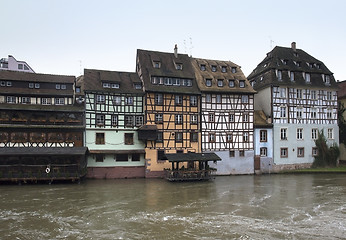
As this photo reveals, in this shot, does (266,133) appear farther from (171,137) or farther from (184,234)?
(184,234)

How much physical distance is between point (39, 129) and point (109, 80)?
808 cm

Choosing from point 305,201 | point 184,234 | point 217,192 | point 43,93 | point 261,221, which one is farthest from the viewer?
point 43,93

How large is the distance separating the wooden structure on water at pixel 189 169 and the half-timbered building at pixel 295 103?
364 inches

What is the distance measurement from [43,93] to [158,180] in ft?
45.2

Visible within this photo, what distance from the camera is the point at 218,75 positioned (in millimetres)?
35312

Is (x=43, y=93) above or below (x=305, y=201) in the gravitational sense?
above

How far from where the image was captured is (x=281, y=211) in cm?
1731

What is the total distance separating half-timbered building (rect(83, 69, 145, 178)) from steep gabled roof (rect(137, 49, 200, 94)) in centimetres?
158

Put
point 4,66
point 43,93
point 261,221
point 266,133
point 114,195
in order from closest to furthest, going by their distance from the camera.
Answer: point 261,221 → point 114,195 → point 43,93 → point 266,133 → point 4,66

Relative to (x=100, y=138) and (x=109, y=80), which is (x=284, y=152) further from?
(x=109, y=80)

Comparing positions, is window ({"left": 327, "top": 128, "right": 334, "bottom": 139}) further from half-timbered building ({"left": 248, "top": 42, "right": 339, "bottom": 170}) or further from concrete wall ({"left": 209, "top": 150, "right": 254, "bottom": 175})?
concrete wall ({"left": 209, "top": 150, "right": 254, "bottom": 175})

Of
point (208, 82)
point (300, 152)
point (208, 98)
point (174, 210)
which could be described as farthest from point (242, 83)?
point (174, 210)

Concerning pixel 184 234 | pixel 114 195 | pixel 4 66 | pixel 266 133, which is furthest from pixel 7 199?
pixel 4 66

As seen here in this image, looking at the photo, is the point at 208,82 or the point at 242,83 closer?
the point at 208,82
